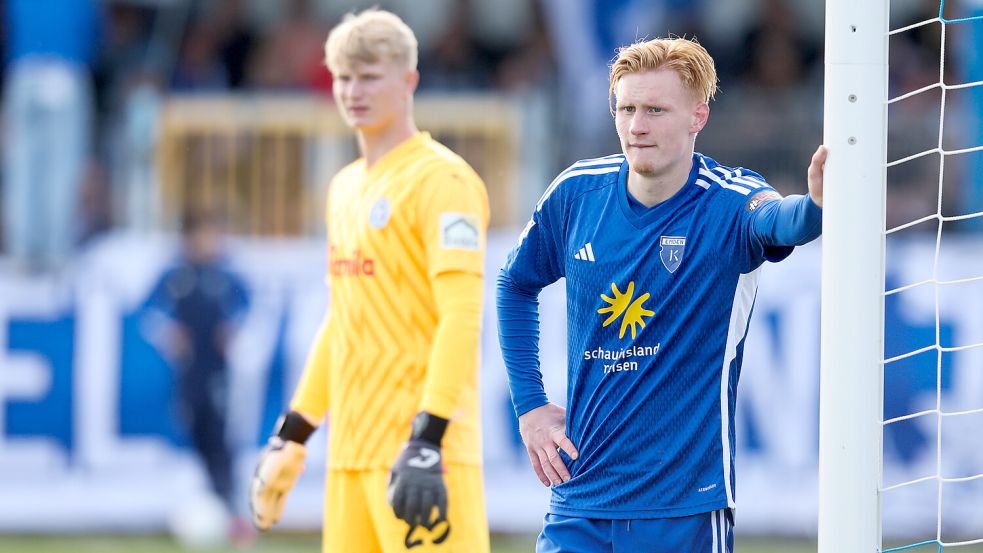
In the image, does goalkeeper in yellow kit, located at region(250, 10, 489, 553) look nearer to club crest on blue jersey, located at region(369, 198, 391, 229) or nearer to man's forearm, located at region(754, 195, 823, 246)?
club crest on blue jersey, located at region(369, 198, 391, 229)

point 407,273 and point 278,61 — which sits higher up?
point 278,61

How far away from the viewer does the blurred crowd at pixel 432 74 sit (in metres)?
10.1

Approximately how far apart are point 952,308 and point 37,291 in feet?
17.8

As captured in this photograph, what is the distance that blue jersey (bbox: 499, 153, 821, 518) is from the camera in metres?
3.62

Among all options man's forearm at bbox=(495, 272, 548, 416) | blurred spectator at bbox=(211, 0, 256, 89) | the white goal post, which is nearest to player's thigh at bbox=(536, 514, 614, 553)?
man's forearm at bbox=(495, 272, 548, 416)

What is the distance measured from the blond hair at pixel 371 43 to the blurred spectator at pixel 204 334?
430cm

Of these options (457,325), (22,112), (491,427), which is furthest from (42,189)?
(457,325)

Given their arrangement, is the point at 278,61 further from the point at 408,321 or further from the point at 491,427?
the point at 408,321

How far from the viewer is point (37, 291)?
355 inches

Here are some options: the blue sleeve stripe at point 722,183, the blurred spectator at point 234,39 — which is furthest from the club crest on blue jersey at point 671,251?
the blurred spectator at point 234,39

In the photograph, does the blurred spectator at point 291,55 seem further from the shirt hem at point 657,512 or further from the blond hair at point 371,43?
the shirt hem at point 657,512

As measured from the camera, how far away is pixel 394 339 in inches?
181

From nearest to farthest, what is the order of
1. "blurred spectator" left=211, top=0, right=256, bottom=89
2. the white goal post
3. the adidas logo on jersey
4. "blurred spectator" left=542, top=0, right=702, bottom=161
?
the white goal post, the adidas logo on jersey, "blurred spectator" left=542, top=0, right=702, bottom=161, "blurred spectator" left=211, top=0, right=256, bottom=89

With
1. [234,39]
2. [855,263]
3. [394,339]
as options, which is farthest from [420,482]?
[234,39]
